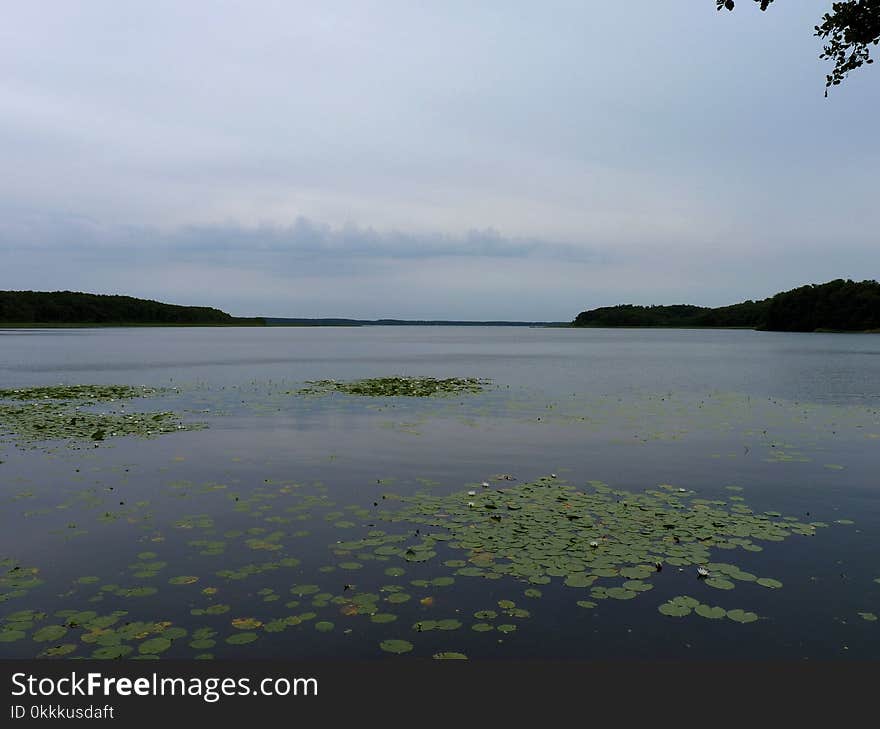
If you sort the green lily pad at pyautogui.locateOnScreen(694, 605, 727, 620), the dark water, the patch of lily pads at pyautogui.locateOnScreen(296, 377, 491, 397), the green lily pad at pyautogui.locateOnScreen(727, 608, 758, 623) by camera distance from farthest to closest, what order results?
1. the patch of lily pads at pyautogui.locateOnScreen(296, 377, 491, 397)
2. the green lily pad at pyautogui.locateOnScreen(694, 605, 727, 620)
3. the green lily pad at pyautogui.locateOnScreen(727, 608, 758, 623)
4. the dark water

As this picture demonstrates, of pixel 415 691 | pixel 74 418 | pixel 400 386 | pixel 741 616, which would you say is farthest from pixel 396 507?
pixel 400 386

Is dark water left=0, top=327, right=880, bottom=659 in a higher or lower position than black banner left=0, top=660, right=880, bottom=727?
higher

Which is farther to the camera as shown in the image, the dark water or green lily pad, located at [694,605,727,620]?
green lily pad, located at [694,605,727,620]

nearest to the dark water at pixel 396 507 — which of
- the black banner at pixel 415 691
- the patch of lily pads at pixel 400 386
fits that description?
the black banner at pixel 415 691

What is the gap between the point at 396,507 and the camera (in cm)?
1460

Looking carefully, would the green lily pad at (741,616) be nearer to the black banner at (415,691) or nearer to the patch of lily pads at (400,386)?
the black banner at (415,691)

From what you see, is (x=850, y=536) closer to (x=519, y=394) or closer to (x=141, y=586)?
(x=141, y=586)

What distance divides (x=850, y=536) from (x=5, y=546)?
52.7 feet

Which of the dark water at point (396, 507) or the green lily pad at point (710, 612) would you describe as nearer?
the dark water at point (396, 507)

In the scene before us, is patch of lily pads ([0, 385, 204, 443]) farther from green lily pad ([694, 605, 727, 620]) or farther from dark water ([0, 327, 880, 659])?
green lily pad ([694, 605, 727, 620])

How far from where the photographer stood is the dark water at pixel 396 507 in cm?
852

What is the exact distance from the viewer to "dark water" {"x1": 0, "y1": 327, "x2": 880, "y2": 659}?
8.52 metres

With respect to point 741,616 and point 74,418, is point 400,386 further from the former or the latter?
point 741,616

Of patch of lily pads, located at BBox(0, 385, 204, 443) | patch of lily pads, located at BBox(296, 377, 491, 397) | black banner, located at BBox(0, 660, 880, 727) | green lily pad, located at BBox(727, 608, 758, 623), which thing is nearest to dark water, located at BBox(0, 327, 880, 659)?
green lily pad, located at BBox(727, 608, 758, 623)
